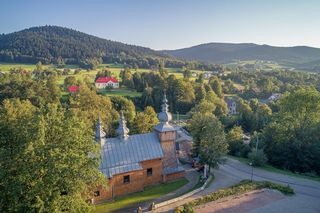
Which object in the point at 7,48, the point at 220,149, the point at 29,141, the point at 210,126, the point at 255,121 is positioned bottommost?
the point at 255,121

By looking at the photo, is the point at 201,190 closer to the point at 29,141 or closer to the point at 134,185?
the point at 134,185

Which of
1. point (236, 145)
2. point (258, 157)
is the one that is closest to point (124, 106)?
point (236, 145)

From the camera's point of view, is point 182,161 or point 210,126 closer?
point 210,126

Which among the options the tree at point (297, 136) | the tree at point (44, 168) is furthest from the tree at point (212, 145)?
the tree at point (44, 168)

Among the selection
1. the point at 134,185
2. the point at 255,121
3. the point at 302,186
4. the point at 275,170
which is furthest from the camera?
the point at 255,121

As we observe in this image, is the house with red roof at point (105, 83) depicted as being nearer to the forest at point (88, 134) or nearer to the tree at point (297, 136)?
the forest at point (88, 134)

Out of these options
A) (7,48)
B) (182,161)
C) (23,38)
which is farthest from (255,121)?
(23,38)

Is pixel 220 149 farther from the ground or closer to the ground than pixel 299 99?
closer to the ground

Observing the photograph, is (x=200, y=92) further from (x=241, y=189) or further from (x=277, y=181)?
(x=241, y=189)

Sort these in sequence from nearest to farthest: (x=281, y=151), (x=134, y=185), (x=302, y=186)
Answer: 1. (x=134, y=185)
2. (x=302, y=186)
3. (x=281, y=151)
